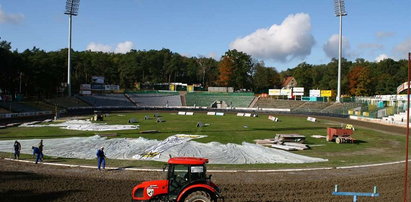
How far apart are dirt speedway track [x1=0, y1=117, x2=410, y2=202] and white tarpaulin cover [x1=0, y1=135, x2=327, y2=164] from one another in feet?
14.6

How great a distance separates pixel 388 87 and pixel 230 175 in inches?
4496

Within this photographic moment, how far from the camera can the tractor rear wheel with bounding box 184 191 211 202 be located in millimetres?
12305

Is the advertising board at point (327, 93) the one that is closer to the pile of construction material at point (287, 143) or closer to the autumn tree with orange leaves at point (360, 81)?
the autumn tree with orange leaves at point (360, 81)

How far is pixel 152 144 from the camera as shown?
3288cm

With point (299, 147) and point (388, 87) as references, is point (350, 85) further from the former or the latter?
point (299, 147)

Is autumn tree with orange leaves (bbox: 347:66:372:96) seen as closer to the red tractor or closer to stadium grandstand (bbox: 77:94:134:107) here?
stadium grandstand (bbox: 77:94:134:107)

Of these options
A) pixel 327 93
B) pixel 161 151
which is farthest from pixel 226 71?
pixel 161 151

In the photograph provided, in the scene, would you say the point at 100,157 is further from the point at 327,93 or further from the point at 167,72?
the point at 167,72

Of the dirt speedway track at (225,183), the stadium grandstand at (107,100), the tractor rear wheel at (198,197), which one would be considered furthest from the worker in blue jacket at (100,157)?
the stadium grandstand at (107,100)

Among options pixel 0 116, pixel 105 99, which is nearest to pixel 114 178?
pixel 0 116

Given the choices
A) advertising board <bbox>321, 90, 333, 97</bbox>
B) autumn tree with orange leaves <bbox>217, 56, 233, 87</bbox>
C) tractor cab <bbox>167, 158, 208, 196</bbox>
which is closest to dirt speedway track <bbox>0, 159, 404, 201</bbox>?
tractor cab <bbox>167, 158, 208, 196</bbox>

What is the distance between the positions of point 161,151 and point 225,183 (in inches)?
420

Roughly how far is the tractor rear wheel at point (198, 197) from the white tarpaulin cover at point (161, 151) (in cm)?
1429

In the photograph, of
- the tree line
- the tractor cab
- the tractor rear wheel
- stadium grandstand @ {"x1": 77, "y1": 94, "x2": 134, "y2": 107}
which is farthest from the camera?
stadium grandstand @ {"x1": 77, "y1": 94, "x2": 134, "y2": 107}
